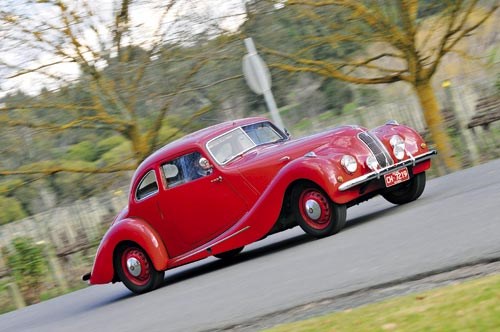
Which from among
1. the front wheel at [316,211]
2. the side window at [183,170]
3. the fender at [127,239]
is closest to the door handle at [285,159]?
the front wheel at [316,211]

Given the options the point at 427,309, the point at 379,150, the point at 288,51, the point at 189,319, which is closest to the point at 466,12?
the point at 288,51

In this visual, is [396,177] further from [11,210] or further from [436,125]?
[11,210]

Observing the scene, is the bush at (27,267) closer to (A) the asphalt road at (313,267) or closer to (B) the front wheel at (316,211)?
(A) the asphalt road at (313,267)

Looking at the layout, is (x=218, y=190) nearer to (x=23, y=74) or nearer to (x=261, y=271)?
(x=261, y=271)

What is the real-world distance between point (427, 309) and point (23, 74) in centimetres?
1449

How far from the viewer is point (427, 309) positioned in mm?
6293

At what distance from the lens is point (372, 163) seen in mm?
11336

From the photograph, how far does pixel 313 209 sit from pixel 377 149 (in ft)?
3.65

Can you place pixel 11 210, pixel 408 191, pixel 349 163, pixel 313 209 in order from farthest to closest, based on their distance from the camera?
pixel 11 210, pixel 408 191, pixel 313 209, pixel 349 163

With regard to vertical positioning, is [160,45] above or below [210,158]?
above

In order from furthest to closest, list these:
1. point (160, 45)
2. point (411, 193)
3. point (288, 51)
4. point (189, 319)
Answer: point (288, 51), point (160, 45), point (411, 193), point (189, 319)

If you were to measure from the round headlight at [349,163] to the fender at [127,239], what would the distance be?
9.45ft

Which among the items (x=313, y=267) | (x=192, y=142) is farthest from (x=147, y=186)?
(x=313, y=267)

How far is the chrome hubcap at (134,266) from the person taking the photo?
1264 centimetres
